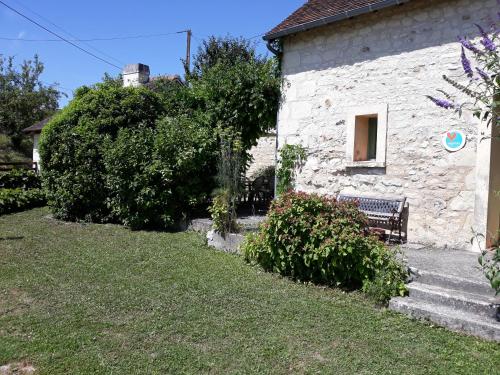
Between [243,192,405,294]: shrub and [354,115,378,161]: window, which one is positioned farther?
[354,115,378,161]: window

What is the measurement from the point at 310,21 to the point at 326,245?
4.89 m

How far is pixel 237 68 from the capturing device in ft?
33.7

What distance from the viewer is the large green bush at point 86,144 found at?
1017 cm

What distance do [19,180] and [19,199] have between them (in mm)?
1921

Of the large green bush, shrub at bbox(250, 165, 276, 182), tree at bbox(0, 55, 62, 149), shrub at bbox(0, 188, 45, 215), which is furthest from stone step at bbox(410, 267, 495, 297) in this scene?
tree at bbox(0, 55, 62, 149)

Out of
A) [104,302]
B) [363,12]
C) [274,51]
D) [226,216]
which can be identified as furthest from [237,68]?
[104,302]

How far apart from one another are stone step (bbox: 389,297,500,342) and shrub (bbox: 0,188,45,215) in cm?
1113

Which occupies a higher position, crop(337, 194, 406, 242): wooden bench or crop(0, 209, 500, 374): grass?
crop(337, 194, 406, 242): wooden bench

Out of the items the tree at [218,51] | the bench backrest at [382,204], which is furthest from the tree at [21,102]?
the bench backrest at [382,204]

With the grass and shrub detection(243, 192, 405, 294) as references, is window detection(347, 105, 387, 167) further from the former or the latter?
the grass

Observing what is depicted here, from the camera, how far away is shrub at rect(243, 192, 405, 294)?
206 inches

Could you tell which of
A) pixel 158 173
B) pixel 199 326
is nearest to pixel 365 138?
pixel 158 173

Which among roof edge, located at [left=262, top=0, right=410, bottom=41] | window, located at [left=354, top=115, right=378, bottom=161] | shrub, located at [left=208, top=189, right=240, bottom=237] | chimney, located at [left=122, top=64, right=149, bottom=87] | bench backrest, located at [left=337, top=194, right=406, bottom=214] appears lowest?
shrub, located at [left=208, top=189, right=240, bottom=237]

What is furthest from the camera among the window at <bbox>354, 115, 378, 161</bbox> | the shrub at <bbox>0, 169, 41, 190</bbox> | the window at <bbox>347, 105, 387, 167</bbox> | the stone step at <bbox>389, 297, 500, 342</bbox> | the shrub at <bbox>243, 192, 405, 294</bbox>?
the shrub at <bbox>0, 169, 41, 190</bbox>
